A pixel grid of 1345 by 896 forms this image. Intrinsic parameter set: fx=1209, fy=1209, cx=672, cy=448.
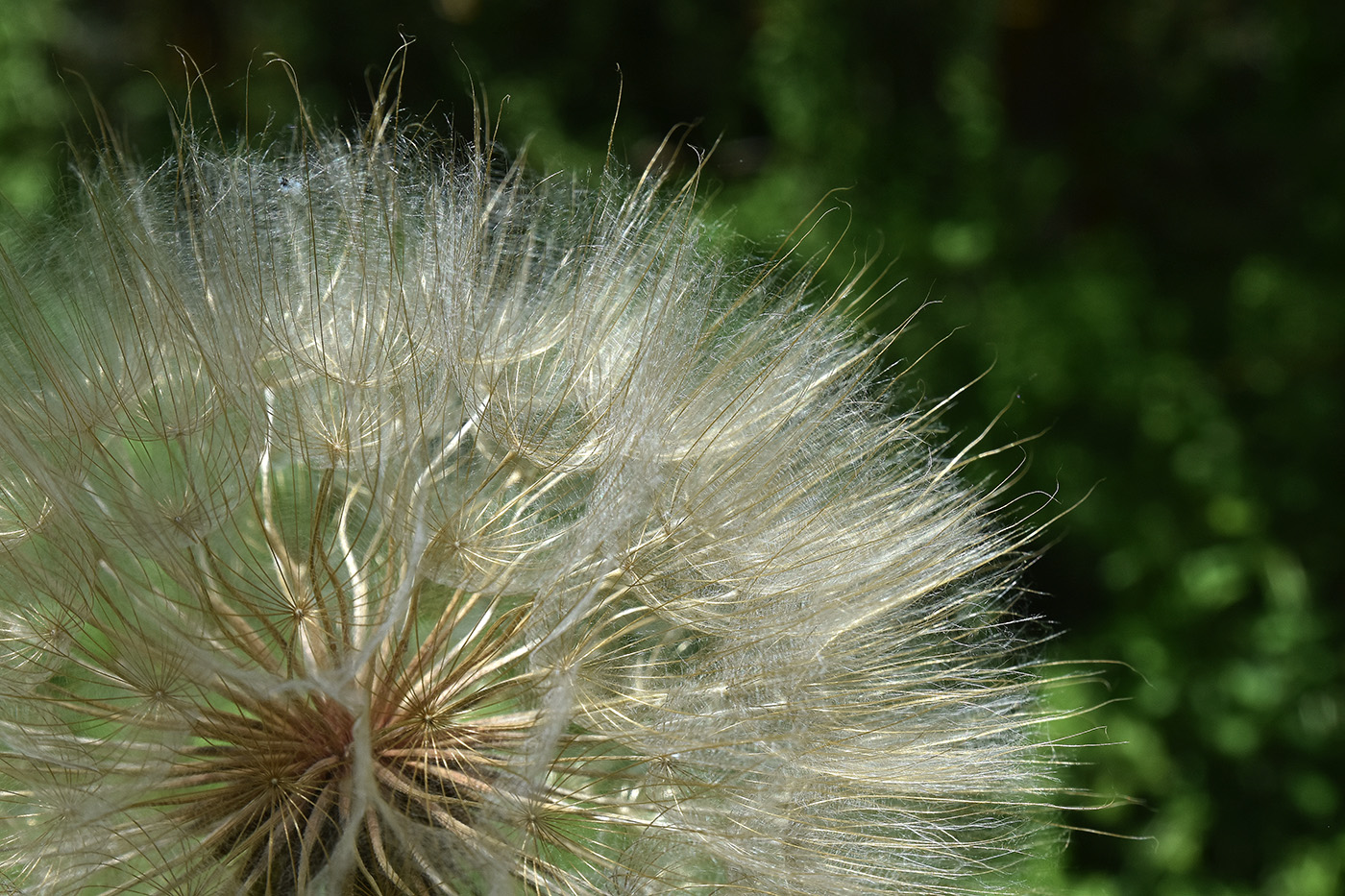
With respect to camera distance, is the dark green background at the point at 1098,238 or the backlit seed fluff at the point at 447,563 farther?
the dark green background at the point at 1098,238

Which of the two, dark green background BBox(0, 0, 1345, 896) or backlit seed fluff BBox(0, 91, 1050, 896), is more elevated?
backlit seed fluff BBox(0, 91, 1050, 896)

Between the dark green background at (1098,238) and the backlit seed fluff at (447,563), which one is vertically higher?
the backlit seed fluff at (447,563)

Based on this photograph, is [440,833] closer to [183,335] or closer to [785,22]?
[183,335]

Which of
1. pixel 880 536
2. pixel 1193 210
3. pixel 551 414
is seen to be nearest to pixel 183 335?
pixel 551 414

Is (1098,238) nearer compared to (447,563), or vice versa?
(447,563)

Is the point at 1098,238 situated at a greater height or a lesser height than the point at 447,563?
lesser
